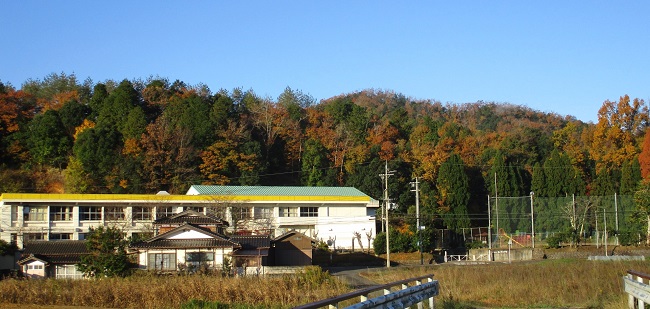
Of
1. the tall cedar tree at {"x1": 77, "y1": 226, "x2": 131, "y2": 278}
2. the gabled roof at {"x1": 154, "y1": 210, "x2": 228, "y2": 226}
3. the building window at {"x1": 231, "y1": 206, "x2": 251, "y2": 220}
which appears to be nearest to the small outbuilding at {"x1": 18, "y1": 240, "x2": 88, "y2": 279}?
the tall cedar tree at {"x1": 77, "y1": 226, "x2": 131, "y2": 278}

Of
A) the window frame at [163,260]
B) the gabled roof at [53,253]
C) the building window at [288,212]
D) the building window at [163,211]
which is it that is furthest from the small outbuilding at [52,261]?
the building window at [288,212]

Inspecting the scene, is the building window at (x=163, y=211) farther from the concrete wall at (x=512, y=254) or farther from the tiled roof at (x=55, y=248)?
the concrete wall at (x=512, y=254)

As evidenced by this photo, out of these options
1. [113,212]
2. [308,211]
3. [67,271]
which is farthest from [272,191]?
[67,271]

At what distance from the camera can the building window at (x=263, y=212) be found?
1911 inches

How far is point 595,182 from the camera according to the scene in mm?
53062

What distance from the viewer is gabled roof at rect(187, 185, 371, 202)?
156ft

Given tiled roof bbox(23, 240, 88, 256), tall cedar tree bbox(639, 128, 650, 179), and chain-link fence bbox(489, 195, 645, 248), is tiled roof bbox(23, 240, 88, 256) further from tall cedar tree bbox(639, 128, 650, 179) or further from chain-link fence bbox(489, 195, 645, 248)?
tall cedar tree bbox(639, 128, 650, 179)

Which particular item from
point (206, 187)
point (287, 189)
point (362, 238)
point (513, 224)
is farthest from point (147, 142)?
point (513, 224)

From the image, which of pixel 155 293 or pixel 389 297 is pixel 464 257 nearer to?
pixel 155 293

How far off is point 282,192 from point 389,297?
39535 mm

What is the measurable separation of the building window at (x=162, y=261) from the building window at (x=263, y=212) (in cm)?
1527

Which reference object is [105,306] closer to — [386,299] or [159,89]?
[386,299]

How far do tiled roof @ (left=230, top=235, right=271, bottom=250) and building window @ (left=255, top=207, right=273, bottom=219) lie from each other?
41.7 ft

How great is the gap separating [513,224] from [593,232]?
5385 mm
